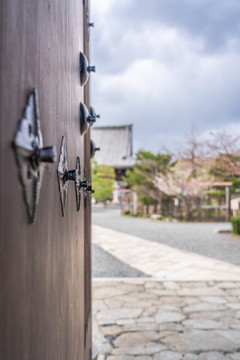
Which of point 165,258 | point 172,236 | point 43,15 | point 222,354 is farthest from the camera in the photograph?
point 172,236

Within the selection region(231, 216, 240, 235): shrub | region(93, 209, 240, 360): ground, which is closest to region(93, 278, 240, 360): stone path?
region(93, 209, 240, 360): ground

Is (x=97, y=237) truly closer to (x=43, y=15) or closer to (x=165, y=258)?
(x=165, y=258)

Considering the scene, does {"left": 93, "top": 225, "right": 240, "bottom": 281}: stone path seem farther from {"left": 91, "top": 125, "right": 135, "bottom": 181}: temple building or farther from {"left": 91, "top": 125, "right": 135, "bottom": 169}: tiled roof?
{"left": 91, "top": 125, "right": 135, "bottom": 169}: tiled roof

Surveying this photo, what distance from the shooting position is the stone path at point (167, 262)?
3.88 meters

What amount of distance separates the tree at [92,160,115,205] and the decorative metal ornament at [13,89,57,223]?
18840 mm

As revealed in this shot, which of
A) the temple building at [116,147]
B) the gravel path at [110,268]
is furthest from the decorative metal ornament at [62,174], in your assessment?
the temple building at [116,147]

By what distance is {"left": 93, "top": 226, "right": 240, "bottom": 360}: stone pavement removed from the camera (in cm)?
204

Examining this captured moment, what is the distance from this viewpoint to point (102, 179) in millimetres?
19875

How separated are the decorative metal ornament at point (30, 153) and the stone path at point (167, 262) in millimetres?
3464

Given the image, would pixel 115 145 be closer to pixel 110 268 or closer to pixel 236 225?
pixel 236 225

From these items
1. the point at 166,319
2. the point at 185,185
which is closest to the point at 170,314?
the point at 166,319

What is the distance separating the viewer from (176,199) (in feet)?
43.1

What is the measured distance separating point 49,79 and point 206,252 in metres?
5.64

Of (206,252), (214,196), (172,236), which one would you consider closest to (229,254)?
(206,252)
